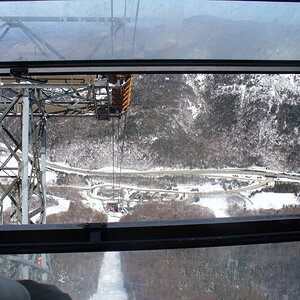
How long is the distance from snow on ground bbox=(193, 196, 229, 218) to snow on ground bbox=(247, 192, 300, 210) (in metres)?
0.40

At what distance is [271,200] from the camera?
572cm

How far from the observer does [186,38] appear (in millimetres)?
2018

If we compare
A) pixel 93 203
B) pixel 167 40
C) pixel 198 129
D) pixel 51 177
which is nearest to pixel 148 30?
pixel 167 40

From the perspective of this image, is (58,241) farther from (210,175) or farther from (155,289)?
(210,175)

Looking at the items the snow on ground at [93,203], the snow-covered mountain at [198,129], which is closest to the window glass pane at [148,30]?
the snow on ground at [93,203]

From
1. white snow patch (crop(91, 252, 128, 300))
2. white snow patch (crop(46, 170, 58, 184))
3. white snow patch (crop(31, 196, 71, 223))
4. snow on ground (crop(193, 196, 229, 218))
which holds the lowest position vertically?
white snow patch (crop(31, 196, 71, 223))

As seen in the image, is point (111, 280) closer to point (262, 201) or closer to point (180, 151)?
point (262, 201)

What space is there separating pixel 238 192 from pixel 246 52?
4614 millimetres

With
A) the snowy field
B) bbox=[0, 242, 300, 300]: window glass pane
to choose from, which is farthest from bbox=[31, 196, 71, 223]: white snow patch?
bbox=[0, 242, 300, 300]: window glass pane

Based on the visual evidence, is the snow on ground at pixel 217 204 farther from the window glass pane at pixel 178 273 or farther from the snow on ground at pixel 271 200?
the window glass pane at pixel 178 273

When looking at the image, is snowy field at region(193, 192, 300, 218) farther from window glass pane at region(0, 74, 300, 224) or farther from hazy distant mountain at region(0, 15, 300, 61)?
hazy distant mountain at region(0, 15, 300, 61)

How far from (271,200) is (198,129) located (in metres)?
2.25

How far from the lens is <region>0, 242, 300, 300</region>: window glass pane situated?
134 cm

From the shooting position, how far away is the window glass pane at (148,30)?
179cm
